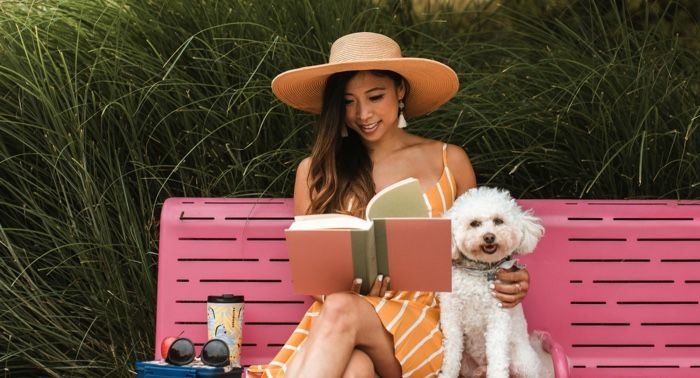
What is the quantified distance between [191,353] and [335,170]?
1.04 metres

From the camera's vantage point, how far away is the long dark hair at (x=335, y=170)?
4.64 metres

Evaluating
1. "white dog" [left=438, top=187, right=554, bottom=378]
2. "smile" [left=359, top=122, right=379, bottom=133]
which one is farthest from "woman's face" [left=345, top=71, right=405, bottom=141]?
"white dog" [left=438, top=187, right=554, bottom=378]

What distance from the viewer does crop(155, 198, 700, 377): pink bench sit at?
466 centimetres

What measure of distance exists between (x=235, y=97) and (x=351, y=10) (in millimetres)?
722

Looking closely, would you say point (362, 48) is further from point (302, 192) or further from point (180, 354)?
point (180, 354)

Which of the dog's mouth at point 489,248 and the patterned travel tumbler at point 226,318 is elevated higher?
the dog's mouth at point 489,248

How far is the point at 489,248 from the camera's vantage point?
13.4 feet

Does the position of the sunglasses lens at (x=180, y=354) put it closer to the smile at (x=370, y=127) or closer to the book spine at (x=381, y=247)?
the book spine at (x=381, y=247)

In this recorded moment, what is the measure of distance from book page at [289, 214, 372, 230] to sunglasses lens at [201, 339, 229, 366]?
1.81 feet

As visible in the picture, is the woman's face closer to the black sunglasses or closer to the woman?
the woman

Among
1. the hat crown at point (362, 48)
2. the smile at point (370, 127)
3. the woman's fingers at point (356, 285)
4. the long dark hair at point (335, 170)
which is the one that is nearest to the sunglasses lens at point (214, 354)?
the woman's fingers at point (356, 285)

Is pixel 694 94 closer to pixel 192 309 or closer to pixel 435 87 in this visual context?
pixel 435 87

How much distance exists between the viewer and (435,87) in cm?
475

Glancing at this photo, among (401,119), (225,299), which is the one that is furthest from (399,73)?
(225,299)
